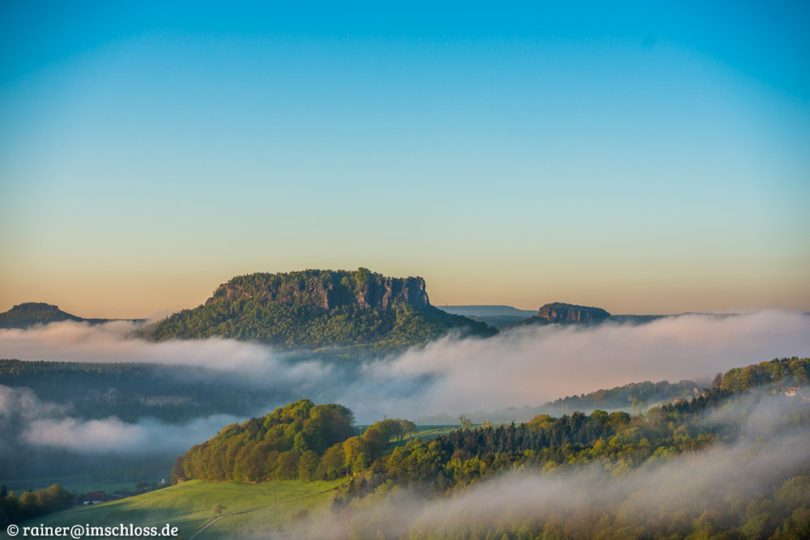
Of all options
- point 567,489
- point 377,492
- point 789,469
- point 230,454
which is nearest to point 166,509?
point 230,454

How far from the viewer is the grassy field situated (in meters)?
108

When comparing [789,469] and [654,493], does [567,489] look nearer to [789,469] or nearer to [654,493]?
[654,493]

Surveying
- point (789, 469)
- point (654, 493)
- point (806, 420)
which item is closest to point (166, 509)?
point (654, 493)

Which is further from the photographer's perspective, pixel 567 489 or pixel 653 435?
pixel 653 435

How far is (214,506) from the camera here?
4611 inches

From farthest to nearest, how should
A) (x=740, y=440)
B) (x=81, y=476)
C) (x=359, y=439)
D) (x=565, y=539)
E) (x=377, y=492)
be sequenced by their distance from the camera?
(x=81, y=476)
(x=359, y=439)
(x=740, y=440)
(x=377, y=492)
(x=565, y=539)

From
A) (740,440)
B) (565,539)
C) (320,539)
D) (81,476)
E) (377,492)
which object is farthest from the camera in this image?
(81,476)

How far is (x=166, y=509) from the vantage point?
4601 inches

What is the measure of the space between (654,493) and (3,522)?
89.8 meters

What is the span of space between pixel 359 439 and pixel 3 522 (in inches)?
2076

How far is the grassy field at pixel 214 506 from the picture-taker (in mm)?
108500

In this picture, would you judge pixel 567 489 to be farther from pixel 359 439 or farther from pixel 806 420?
pixel 806 420

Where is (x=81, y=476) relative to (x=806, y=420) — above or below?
below

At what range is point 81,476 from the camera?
7151 inches
